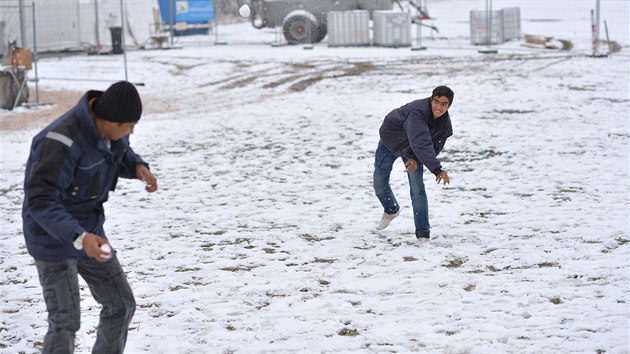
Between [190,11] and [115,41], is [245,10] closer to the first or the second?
[115,41]

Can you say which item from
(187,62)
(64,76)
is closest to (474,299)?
(64,76)

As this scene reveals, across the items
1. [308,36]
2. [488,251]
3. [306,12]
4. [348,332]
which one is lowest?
[348,332]

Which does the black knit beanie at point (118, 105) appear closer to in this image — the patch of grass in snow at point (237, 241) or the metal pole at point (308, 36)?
the patch of grass in snow at point (237, 241)

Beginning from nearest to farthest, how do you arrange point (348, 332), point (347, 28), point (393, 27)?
point (348, 332) < point (393, 27) < point (347, 28)

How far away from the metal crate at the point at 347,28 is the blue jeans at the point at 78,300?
23.5 metres

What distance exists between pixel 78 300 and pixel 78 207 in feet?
1.42

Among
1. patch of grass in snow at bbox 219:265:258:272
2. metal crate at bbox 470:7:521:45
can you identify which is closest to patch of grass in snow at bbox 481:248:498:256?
patch of grass in snow at bbox 219:265:258:272

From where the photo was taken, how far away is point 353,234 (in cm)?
771

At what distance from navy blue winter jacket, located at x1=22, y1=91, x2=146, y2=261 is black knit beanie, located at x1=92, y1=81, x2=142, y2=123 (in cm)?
6

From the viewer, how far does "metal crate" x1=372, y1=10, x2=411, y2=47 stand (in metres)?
26.6

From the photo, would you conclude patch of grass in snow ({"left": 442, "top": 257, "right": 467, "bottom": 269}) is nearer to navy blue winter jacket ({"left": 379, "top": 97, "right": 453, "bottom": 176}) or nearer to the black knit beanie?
navy blue winter jacket ({"left": 379, "top": 97, "right": 453, "bottom": 176})

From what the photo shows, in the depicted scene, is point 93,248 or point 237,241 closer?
point 93,248

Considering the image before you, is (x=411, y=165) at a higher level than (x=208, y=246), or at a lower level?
higher

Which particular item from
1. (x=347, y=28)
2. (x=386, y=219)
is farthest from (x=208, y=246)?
(x=347, y=28)
